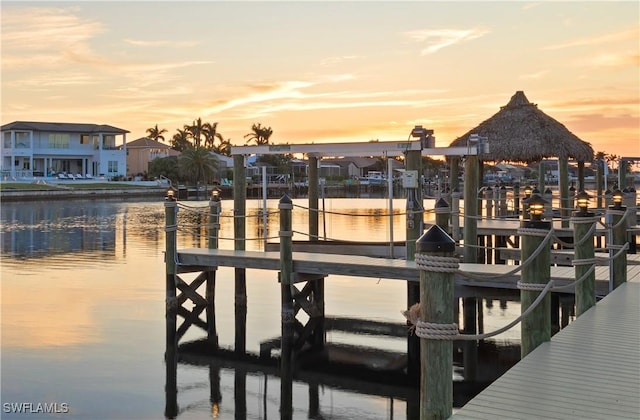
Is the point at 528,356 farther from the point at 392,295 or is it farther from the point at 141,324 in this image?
the point at 392,295

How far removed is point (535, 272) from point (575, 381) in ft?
4.05

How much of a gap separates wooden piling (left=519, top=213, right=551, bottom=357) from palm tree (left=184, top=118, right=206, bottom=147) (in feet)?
369

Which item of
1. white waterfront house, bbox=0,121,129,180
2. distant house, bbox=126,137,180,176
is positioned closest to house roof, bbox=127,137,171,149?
distant house, bbox=126,137,180,176

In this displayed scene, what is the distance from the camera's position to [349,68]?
121 ft

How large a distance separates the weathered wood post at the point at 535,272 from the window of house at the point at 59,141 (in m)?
87.3

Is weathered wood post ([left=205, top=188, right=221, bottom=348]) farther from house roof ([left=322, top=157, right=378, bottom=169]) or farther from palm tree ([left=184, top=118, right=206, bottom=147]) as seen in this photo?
house roof ([left=322, top=157, right=378, bottom=169])

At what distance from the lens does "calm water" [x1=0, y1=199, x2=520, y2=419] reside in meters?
10.0

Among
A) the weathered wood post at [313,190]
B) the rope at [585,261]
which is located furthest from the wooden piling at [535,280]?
the weathered wood post at [313,190]

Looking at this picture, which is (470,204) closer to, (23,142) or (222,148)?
(23,142)

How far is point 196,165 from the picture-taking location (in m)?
89.9

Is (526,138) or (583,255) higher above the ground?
(526,138)

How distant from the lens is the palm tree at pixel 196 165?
295ft

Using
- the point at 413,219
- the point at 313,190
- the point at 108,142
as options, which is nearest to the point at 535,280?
the point at 413,219

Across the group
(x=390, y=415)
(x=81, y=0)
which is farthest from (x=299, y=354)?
(x=81, y=0)
